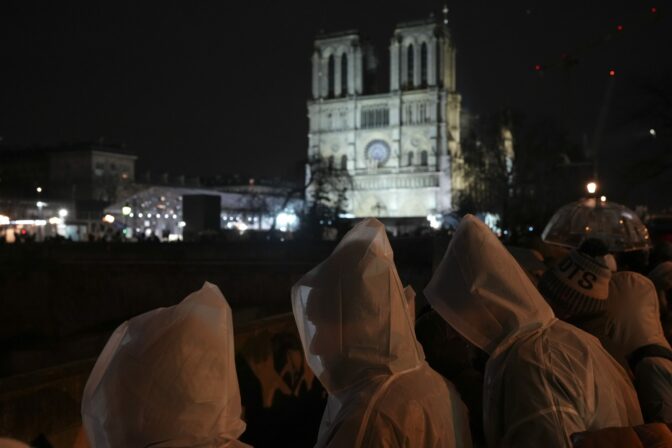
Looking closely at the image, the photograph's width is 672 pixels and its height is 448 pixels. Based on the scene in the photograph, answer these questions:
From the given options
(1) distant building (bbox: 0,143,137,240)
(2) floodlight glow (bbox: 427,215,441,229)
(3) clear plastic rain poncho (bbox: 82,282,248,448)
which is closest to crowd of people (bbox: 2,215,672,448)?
(3) clear plastic rain poncho (bbox: 82,282,248,448)

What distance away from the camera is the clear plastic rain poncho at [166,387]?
247 centimetres

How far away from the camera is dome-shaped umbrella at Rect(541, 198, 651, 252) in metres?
11.1

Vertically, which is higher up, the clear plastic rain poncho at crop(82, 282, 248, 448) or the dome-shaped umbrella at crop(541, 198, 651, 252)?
the dome-shaped umbrella at crop(541, 198, 651, 252)

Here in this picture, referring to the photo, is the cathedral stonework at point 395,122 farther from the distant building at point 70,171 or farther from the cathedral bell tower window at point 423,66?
the distant building at point 70,171

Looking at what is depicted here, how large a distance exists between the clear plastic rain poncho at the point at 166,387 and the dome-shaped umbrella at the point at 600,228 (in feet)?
29.9

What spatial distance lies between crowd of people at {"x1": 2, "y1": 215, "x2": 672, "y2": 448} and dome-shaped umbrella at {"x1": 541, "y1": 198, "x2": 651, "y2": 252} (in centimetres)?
815

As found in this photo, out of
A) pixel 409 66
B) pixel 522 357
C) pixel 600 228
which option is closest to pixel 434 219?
pixel 409 66

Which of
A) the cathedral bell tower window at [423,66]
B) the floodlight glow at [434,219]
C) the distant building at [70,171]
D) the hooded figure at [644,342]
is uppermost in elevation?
the cathedral bell tower window at [423,66]

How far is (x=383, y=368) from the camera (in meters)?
2.80

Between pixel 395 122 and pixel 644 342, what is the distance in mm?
85599

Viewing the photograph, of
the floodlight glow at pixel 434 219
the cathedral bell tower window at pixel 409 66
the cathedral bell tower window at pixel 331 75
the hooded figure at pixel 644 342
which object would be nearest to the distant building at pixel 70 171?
the cathedral bell tower window at pixel 331 75

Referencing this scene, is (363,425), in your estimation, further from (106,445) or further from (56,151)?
(56,151)

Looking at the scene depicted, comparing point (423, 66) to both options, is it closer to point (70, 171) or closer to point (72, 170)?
point (72, 170)

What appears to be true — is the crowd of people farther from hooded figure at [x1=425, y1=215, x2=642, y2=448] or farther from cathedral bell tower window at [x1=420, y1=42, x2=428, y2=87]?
cathedral bell tower window at [x1=420, y1=42, x2=428, y2=87]
